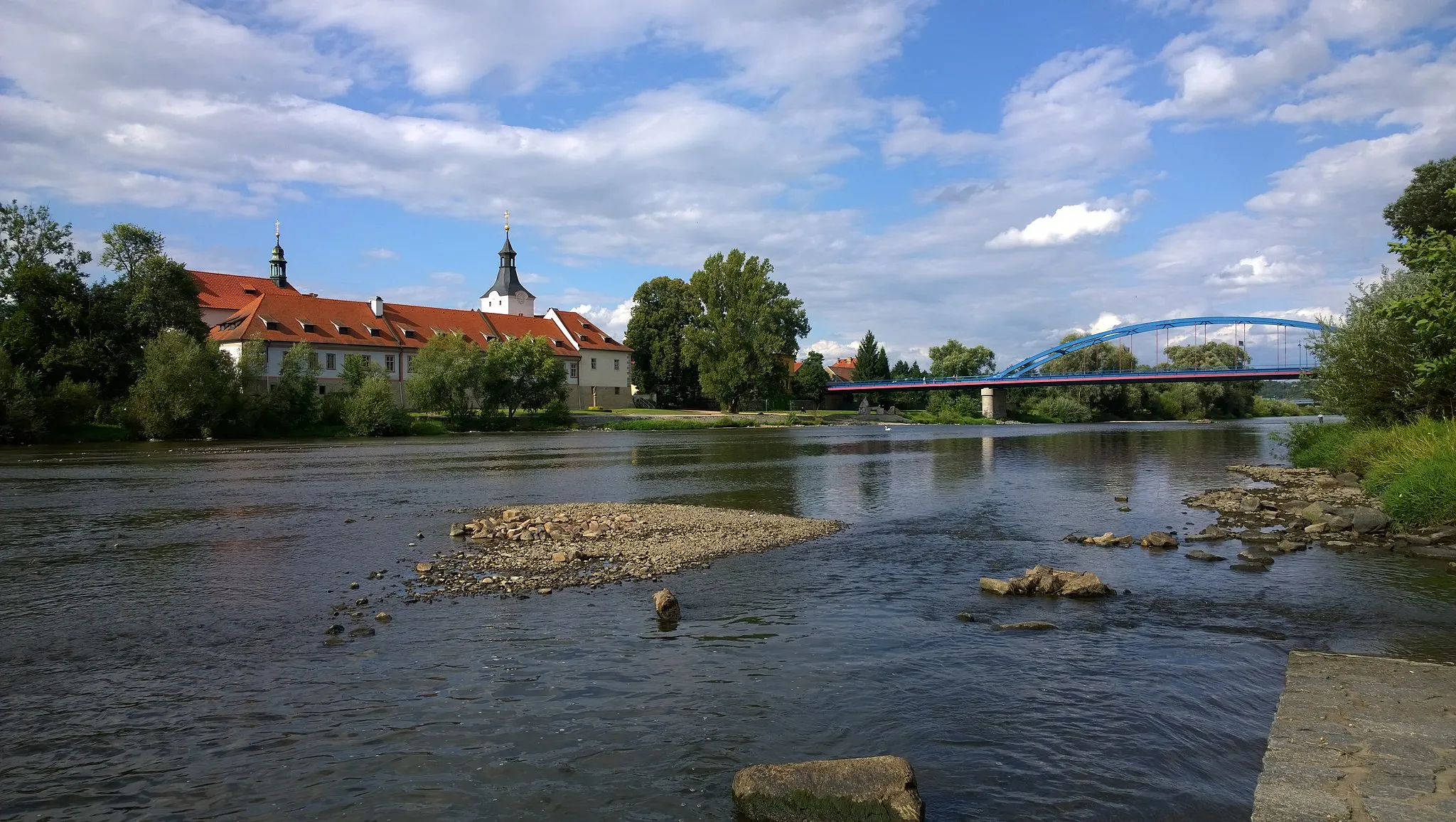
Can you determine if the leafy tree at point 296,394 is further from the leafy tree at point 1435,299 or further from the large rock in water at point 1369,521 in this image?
the leafy tree at point 1435,299

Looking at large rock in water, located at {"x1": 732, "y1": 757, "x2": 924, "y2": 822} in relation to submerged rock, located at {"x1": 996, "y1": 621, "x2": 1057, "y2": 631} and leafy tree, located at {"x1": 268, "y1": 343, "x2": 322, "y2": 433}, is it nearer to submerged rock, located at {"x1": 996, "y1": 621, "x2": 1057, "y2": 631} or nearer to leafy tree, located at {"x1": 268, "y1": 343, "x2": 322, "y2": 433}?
submerged rock, located at {"x1": 996, "y1": 621, "x2": 1057, "y2": 631}

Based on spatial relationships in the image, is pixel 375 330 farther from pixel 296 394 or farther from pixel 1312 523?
pixel 1312 523

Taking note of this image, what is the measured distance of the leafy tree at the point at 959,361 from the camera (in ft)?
433

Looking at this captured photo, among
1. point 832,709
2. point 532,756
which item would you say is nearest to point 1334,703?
point 832,709

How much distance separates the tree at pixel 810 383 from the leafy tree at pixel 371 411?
60.7 m

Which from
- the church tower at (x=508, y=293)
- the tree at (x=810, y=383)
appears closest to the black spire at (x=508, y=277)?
the church tower at (x=508, y=293)

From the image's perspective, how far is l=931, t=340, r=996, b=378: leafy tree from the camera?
132 meters

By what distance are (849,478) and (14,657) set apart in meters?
27.3

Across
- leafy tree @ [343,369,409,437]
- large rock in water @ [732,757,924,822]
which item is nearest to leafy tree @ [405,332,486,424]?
leafy tree @ [343,369,409,437]

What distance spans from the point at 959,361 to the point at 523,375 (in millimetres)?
76198

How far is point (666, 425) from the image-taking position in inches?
3290

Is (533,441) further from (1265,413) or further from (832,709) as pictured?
(1265,413)

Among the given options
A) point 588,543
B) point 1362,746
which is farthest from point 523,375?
point 1362,746

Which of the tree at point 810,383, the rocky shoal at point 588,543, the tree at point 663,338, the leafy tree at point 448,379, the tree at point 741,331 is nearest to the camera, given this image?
the rocky shoal at point 588,543
